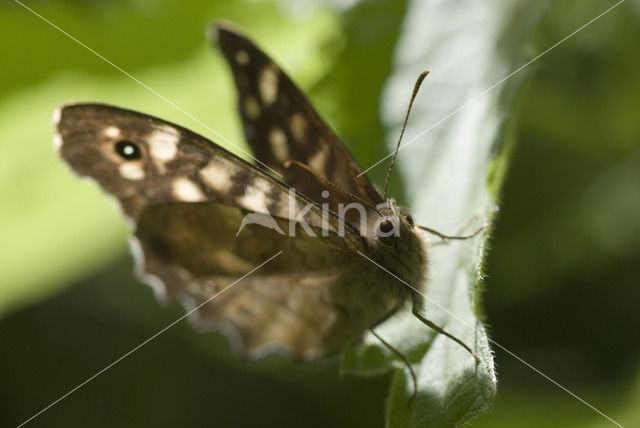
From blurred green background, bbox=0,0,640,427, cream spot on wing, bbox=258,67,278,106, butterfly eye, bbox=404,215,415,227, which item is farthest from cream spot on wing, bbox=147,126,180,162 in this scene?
butterfly eye, bbox=404,215,415,227

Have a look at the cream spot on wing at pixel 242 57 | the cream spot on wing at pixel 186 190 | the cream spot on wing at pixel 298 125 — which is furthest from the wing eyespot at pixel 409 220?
the cream spot on wing at pixel 242 57

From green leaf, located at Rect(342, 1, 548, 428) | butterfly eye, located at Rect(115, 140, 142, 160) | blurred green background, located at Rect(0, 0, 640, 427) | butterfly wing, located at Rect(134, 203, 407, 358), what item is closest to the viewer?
green leaf, located at Rect(342, 1, 548, 428)

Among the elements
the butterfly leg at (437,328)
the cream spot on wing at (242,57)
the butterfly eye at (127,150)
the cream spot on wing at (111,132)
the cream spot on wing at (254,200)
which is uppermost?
the cream spot on wing at (242,57)

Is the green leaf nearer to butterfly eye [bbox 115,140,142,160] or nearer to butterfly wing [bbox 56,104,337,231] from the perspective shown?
butterfly wing [bbox 56,104,337,231]

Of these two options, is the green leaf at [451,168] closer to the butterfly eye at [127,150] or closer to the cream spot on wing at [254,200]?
the cream spot on wing at [254,200]

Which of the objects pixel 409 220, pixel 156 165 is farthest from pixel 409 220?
pixel 156 165

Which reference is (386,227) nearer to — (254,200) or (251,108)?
(254,200)
